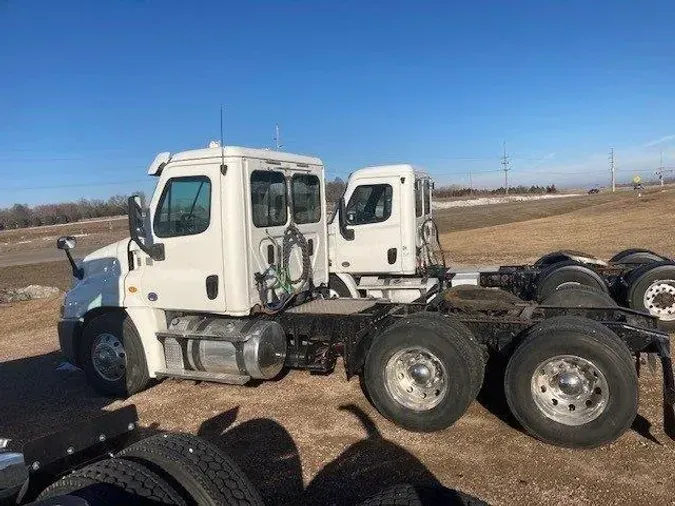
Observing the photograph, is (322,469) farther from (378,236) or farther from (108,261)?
(378,236)

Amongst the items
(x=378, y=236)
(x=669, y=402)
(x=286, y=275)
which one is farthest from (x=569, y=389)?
(x=378, y=236)

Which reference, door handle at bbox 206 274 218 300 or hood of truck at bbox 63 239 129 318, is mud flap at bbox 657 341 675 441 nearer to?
door handle at bbox 206 274 218 300

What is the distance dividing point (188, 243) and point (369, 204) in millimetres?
3854

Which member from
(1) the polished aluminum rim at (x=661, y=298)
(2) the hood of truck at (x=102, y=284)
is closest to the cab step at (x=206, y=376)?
(2) the hood of truck at (x=102, y=284)

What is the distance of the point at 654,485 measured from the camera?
4.24 metres

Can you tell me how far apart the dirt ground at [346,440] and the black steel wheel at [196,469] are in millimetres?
1460

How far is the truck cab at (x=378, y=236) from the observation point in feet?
30.5

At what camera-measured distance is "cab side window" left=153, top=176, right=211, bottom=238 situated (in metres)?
6.31

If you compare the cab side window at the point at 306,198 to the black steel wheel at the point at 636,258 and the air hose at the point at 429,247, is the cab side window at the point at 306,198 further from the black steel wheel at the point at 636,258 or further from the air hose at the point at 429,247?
the black steel wheel at the point at 636,258

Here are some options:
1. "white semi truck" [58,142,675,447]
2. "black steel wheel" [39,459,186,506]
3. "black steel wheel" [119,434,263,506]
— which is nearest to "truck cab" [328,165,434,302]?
"white semi truck" [58,142,675,447]

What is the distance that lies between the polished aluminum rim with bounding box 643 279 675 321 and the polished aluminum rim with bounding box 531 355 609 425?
424 cm

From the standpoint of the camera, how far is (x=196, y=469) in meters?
2.88

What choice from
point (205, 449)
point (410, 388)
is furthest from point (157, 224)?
point (205, 449)

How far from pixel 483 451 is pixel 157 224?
162 inches
